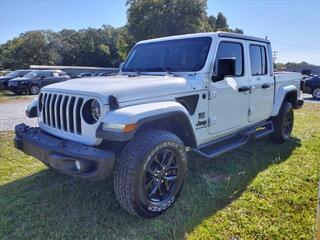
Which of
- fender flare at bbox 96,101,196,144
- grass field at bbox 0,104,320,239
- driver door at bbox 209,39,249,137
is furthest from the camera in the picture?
driver door at bbox 209,39,249,137

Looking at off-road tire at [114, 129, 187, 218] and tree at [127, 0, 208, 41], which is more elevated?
tree at [127, 0, 208, 41]

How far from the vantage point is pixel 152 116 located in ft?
9.93

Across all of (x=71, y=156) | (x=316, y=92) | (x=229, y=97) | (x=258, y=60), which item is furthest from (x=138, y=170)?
(x=316, y=92)

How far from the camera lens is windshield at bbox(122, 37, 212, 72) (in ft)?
13.2

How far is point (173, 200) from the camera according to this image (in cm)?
339

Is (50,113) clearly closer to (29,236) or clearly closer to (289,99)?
(29,236)

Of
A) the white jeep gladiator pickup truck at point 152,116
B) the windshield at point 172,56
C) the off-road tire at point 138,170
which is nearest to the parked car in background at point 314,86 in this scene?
the white jeep gladiator pickup truck at point 152,116

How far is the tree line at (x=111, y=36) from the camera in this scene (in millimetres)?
34000

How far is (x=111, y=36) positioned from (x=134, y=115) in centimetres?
7575

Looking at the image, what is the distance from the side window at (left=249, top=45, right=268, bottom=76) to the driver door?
1.08 ft

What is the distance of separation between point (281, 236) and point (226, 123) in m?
1.72

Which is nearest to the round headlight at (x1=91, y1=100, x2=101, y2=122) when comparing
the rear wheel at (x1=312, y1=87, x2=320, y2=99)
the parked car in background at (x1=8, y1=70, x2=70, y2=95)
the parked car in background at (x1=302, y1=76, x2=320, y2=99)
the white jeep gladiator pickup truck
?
the white jeep gladiator pickup truck

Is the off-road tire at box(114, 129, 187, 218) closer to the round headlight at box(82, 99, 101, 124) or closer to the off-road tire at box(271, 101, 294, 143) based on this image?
the round headlight at box(82, 99, 101, 124)

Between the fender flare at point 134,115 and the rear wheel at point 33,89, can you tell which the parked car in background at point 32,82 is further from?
the fender flare at point 134,115
